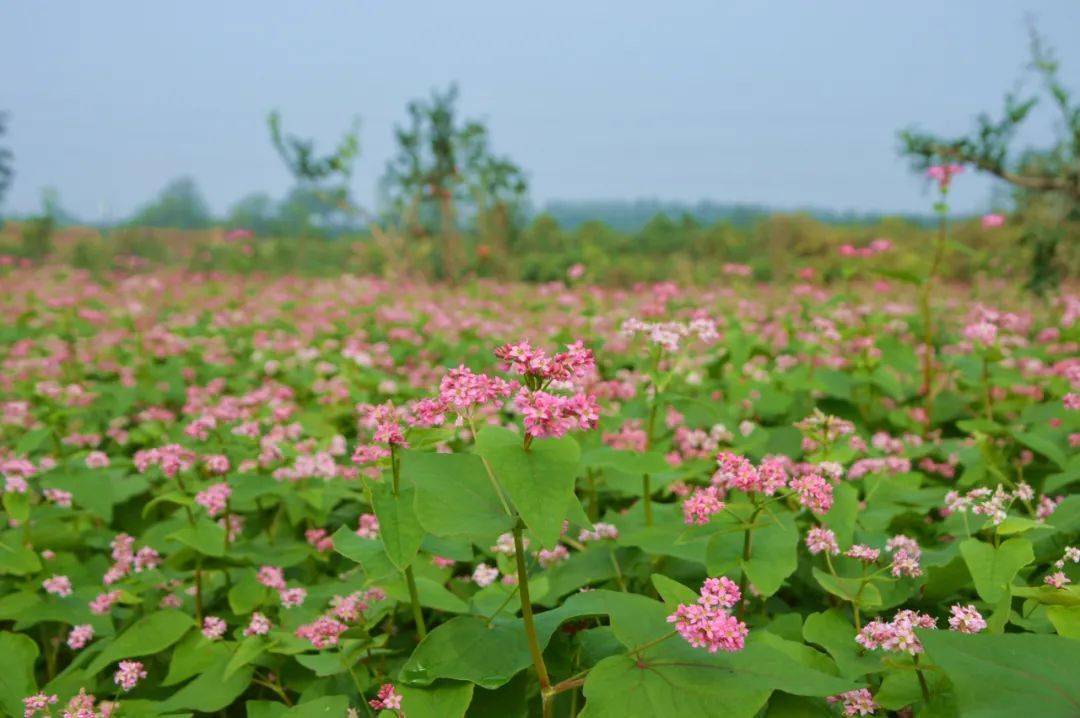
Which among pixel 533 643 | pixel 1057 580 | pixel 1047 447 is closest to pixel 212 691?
pixel 533 643

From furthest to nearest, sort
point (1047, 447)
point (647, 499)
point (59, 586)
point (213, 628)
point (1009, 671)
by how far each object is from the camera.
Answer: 1. point (1047, 447)
2. point (647, 499)
3. point (59, 586)
4. point (213, 628)
5. point (1009, 671)

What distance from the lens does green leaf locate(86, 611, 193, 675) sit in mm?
2135

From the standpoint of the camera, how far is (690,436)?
3.12 meters

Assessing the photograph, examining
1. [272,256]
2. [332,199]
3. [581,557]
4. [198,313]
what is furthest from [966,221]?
[581,557]

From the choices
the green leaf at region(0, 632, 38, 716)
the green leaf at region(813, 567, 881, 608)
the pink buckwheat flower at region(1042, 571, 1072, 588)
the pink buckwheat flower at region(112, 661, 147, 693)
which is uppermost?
the pink buckwheat flower at region(1042, 571, 1072, 588)

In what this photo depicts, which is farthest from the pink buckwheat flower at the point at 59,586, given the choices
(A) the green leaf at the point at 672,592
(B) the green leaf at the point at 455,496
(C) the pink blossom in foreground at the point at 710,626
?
(C) the pink blossom in foreground at the point at 710,626

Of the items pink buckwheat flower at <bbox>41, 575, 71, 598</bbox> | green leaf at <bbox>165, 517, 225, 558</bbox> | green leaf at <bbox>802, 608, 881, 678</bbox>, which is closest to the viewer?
green leaf at <bbox>802, 608, 881, 678</bbox>

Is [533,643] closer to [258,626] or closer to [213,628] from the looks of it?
[258,626]

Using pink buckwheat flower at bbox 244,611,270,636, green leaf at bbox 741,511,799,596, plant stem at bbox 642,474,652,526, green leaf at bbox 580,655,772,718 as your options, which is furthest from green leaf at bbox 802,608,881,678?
pink buckwheat flower at bbox 244,611,270,636

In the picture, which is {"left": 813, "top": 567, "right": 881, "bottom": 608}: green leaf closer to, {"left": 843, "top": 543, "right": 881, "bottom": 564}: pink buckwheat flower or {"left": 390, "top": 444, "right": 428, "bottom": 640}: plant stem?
{"left": 843, "top": 543, "right": 881, "bottom": 564}: pink buckwheat flower

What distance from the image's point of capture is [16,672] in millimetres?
2047

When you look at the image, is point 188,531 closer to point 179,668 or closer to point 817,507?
point 179,668

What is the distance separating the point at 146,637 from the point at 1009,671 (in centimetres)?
218

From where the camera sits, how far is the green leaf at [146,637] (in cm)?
213
